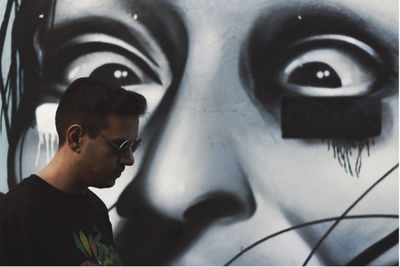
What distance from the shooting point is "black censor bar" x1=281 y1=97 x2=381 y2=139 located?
3.58 metres

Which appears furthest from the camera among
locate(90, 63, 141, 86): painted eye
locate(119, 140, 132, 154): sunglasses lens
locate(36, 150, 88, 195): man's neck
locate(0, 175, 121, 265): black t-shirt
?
locate(90, 63, 141, 86): painted eye

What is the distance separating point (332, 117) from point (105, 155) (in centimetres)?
218

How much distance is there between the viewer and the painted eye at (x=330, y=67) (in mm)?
3596

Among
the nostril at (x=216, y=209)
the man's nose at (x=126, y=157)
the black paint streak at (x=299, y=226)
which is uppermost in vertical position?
the man's nose at (x=126, y=157)

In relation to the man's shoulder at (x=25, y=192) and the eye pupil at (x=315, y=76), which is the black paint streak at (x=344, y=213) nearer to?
the eye pupil at (x=315, y=76)

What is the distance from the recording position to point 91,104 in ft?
5.74

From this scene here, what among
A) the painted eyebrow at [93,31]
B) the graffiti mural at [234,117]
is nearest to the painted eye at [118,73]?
the graffiti mural at [234,117]

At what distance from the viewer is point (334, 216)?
11.6ft

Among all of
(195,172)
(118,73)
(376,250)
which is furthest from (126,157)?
(376,250)

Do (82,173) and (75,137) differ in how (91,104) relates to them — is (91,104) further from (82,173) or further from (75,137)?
(82,173)

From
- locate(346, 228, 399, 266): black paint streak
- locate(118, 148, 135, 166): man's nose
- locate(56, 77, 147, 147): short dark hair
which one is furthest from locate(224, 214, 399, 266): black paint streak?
locate(56, 77, 147, 147): short dark hair

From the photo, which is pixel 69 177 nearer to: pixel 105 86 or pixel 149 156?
pixel 105 86

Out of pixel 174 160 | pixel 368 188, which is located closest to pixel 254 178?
pixel 174 160

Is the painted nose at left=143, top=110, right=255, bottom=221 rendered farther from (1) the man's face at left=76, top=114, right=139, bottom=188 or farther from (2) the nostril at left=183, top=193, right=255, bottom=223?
(1) the man's face at left=76, top=114, right=139, bottom=188
